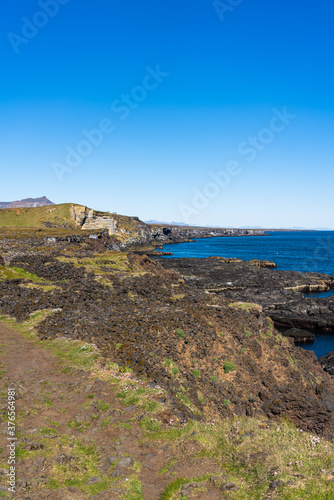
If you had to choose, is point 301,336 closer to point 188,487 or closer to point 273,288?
point 273,288

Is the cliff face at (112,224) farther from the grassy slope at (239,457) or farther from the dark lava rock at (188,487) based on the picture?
the dark lava rock at (188,487)

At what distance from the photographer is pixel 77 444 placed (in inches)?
379

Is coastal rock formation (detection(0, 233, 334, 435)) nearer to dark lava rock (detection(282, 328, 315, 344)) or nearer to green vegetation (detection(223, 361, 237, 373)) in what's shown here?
green vegetation (detection(223, 361, 237, 373))

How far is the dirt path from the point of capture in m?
7.54

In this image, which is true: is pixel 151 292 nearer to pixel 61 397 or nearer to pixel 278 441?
pixel 61 397

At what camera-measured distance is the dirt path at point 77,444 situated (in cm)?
754

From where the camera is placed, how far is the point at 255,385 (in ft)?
61.7

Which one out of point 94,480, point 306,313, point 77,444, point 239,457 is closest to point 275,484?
point 239,457

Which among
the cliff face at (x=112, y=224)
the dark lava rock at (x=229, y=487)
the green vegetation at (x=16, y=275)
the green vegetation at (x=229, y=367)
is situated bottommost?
the green vegetation at (x=229, y=367)

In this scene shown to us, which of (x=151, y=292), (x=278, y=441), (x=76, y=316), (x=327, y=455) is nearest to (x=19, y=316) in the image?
(x=76, y=316)

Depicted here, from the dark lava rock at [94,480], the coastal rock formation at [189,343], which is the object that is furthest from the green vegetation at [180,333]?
the dark lava rock at [94,480]

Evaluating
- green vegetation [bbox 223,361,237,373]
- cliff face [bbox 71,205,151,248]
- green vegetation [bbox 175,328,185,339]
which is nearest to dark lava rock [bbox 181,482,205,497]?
green vegetation [bbox 223,361,237,373]

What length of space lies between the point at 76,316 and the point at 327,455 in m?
17.6

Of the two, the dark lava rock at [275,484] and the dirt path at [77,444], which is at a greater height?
the dark lava rock at [275,484]
